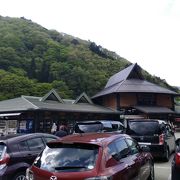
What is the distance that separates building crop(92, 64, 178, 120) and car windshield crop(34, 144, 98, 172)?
30238mm

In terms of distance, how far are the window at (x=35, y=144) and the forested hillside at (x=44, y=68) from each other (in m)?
40.7

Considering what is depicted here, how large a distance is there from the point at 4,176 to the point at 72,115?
74.3ft

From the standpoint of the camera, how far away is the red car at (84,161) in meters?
5.20

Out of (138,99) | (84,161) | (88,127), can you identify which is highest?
(84,161)

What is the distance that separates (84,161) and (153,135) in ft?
28.0

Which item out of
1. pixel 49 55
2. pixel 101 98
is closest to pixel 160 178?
pixel 101 98

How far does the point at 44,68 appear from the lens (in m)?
65.9

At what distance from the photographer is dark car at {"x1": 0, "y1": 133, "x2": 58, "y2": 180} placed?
743cm

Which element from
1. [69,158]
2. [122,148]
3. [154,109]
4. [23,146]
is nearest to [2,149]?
[23,146]

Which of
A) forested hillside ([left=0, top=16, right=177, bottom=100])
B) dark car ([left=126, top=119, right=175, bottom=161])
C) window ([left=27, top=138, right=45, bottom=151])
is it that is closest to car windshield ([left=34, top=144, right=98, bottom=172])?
window ([left=27, top=138, right=45, bottom=151])

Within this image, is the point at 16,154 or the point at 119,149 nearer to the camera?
the point at 119,149

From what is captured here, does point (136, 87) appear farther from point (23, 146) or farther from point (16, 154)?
point (16, 154)

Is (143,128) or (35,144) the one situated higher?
(35,144)

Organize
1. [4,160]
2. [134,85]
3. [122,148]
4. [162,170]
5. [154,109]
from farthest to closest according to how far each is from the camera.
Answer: [134,85] < [154,109] < [162,170] < [4,160] < [122,148]
